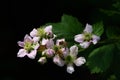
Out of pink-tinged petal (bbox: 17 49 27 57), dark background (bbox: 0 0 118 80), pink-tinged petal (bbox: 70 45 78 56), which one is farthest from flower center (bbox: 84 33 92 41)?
dark background (bbox: 0 0 118 80)

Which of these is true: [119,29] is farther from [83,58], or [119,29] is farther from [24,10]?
[24,10]

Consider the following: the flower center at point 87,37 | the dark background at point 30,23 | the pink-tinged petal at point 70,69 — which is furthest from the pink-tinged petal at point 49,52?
the dark background at point 30,23

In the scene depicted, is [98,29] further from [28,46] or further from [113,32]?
[28,46]

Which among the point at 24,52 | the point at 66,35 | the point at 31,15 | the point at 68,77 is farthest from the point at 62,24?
the point at 31,15

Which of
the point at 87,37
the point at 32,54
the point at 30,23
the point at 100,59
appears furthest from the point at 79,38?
the point at 30,23

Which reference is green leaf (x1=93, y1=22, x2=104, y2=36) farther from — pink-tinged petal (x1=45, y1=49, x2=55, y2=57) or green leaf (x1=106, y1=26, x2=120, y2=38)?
pink-tinged petal (x1=45, y1=49, x2=55, y2=57)
